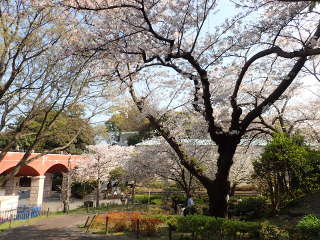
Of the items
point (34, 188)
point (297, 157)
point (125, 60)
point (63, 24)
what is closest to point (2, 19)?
point (63, 24)

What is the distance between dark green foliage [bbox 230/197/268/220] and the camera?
14256 mm

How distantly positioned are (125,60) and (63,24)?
2611mm

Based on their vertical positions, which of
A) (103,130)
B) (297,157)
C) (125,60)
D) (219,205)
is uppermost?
(125,60)

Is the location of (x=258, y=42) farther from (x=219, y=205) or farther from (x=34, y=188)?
(x=34, y=188)

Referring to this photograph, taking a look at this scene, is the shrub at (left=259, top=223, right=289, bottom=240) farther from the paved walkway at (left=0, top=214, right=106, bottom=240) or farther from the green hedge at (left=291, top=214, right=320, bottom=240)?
the paved walkway at (left=0, top=214, right=106, bottom=240)

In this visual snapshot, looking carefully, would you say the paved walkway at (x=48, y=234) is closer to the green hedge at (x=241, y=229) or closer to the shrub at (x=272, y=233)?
the green hedge at (x=241, y=229)

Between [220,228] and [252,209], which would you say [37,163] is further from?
[220,228]

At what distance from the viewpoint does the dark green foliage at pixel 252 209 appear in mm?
14256

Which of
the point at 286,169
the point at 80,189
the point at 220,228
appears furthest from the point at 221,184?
the point at 80,189

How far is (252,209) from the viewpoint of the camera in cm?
1503

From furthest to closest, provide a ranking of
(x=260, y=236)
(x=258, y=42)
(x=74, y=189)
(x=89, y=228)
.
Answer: (x=74, y=189), (x=89, y=228), (x=258, y=42), (x=260, y=236)

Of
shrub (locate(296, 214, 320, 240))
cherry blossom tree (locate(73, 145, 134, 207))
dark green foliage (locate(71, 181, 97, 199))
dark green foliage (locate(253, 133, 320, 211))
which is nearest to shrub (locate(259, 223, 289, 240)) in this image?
shrub (locate(296, 214, 320, 240))

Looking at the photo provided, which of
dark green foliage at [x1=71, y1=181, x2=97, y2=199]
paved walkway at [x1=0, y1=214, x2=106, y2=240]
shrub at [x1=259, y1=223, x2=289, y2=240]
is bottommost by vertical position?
paved walkway at [x1=0, y1=214, x2=106, y2=240]

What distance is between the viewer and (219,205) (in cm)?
1083
